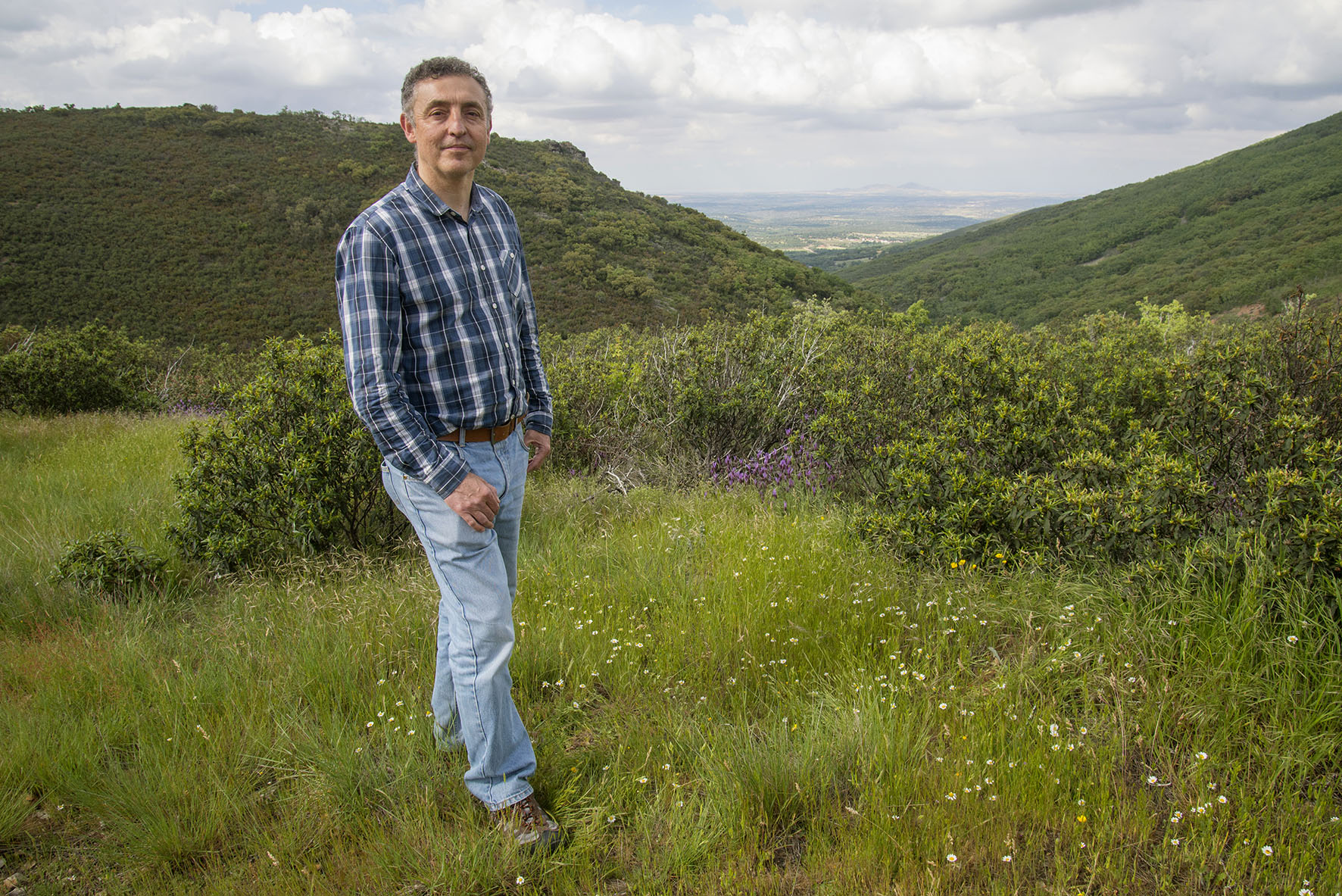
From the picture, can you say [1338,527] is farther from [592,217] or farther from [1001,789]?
[592,217]

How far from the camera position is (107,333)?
975cm

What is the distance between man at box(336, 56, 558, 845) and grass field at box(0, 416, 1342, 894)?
0.29 m

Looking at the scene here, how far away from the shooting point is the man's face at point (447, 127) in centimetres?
187

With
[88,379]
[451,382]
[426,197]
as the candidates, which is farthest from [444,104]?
[88,379]

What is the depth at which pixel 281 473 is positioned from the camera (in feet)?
12.3

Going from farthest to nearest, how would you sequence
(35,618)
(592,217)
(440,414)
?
(592,217) < (35,618) < (440,414)

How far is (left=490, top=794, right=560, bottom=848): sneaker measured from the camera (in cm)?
183

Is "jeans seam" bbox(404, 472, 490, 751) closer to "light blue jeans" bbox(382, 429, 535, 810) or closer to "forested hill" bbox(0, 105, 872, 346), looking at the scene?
"light blue jeans" bbox(382, 429, 535, 810)

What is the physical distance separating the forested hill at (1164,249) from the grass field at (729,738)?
45031mm

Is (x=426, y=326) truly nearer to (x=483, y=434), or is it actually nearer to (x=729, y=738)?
(x=483, y=434)

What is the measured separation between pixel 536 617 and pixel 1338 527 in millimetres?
2767

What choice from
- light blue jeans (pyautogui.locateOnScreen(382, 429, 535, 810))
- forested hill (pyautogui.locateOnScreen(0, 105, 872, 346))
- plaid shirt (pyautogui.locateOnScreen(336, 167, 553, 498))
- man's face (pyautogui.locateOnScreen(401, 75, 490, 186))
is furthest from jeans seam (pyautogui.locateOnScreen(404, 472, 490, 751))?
forested hill (pyautogui.locateOnScreen(0, 105, 872, 346))

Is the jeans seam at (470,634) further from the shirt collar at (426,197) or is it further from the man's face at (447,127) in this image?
the man's face at (447,127)

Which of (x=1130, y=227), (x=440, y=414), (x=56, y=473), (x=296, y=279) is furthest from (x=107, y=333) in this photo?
(x=1130, y=227)
